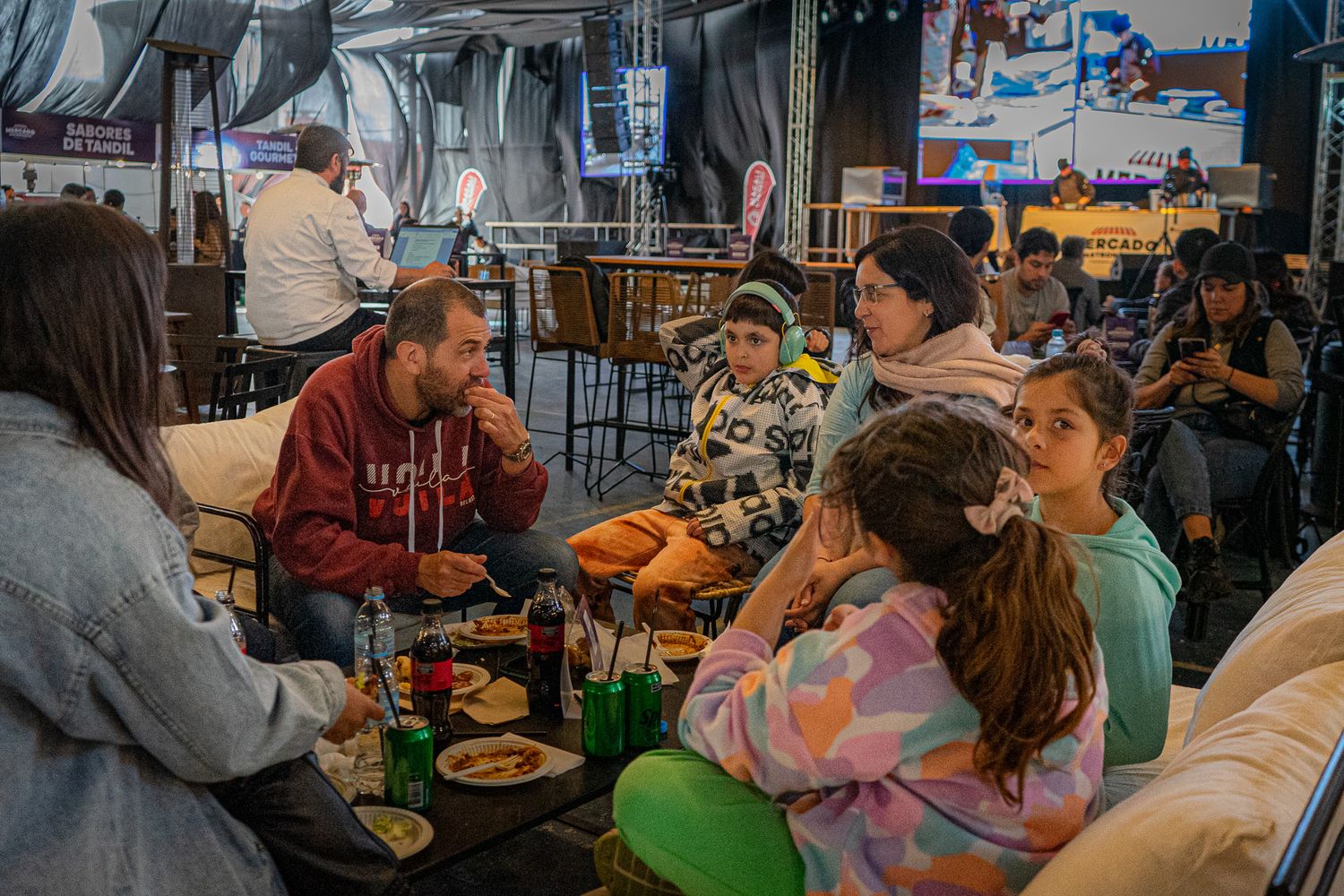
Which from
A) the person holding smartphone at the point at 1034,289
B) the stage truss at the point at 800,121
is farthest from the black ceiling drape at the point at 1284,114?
the person holding smartphone at the point at 1034,289

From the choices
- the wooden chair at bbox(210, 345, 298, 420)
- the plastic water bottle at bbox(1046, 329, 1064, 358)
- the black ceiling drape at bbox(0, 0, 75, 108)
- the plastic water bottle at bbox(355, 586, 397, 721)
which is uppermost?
the black ceiling drape at bbox(0, 0, 75, 108)

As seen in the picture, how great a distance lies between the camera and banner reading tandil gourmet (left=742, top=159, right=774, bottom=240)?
14844 mm

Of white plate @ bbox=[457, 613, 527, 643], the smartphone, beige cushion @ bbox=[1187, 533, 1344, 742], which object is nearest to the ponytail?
beige cushion @ bbox=[1187, 533, 1344, 742]

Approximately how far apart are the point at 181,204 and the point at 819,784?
24.0ft

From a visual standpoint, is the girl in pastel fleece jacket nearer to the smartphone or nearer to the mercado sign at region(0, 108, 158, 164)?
the smartphone

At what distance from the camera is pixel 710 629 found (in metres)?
3.29

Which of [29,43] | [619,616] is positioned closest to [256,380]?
[619,616]

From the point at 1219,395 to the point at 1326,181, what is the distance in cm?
779

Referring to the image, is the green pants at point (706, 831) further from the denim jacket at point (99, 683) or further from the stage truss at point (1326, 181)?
the stage truss at point (1326, 181)

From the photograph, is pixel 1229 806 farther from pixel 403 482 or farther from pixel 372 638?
pixel 403 482

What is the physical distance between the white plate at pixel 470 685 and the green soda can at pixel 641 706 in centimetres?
36

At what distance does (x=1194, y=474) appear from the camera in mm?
4258

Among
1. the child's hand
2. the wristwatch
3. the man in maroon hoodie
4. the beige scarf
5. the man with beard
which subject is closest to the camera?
the child's hand

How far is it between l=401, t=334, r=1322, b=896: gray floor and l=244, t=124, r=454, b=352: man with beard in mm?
1351
